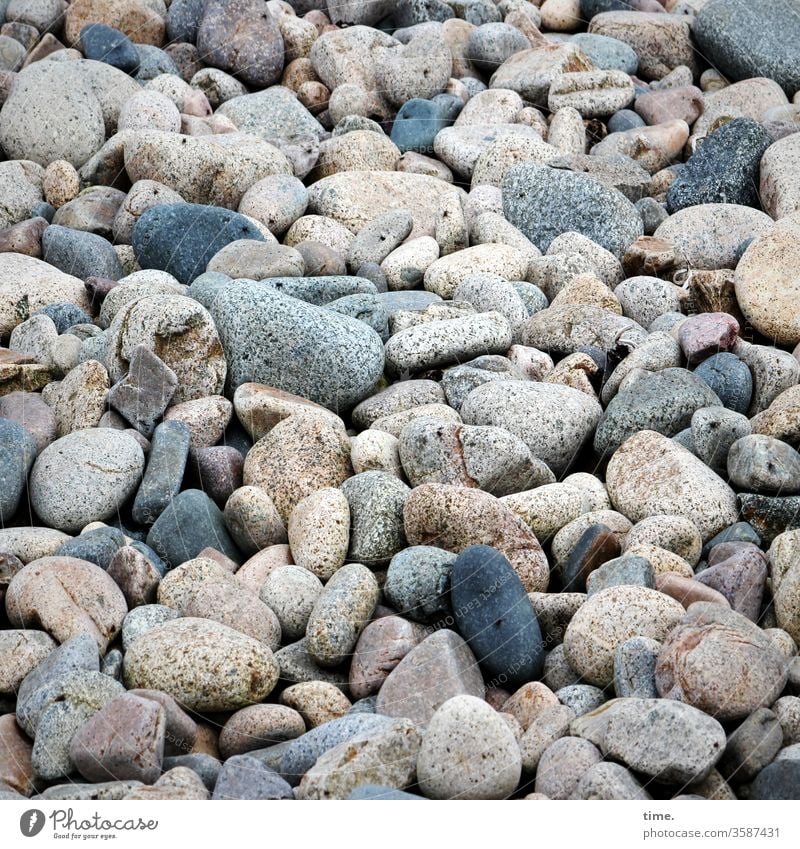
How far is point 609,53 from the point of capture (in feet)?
37.5

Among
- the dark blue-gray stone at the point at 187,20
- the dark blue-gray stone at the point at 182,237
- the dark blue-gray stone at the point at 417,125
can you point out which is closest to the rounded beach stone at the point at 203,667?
the dark blue-gray stone at the point at 182,237

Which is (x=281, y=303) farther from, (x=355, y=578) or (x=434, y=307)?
(x=355, y=578)

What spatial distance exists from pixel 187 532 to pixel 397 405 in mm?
1512

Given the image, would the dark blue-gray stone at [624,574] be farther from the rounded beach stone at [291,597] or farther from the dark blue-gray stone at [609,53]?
the dark blue-gray stone at [609,53]

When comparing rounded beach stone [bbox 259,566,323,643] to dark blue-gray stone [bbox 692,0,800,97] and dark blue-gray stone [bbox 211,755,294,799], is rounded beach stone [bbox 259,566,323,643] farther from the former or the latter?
dark blue-gray stone [bbox 692,0,800,97]

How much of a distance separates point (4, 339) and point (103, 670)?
135 inches

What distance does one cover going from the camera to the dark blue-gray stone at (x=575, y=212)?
9.08 m

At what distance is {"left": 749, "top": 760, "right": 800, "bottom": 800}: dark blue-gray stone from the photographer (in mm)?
4375


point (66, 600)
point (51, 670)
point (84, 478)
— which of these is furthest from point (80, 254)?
point (51, 670)

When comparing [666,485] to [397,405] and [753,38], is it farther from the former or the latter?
[753,38]

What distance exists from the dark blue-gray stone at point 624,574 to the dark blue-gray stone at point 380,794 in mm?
1400

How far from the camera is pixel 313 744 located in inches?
187

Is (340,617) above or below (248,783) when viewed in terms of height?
above

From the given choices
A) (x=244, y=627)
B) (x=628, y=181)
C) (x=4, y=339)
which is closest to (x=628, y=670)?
(x=244, y=627)
